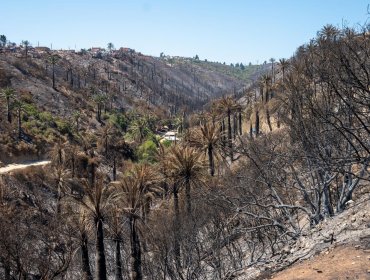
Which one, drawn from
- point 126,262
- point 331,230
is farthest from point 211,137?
point 331,230

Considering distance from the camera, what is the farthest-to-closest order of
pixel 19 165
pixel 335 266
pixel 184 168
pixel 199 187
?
pixel 19 165, pixel 184 168, pixel 199 187, pixel 335 266

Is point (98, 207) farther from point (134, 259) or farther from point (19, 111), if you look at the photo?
point (19, 111)

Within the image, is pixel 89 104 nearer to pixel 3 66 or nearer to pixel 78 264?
pixel 3 66

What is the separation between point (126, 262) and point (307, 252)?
20.8m

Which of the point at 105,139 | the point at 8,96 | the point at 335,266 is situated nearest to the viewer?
the point at 335,266

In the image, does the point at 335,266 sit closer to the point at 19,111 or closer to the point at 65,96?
the point at 19,111

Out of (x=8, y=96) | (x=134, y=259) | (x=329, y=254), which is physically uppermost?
(x=8, y=96)

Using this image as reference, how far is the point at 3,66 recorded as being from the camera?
10331 centimetres

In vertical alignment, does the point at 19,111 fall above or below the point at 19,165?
above

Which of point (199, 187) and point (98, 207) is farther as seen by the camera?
point (199, 187)

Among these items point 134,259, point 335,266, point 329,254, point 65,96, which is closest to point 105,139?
point 65,96

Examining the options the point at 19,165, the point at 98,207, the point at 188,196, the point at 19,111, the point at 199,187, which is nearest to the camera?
the point at 98,207

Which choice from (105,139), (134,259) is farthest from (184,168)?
(105,139)

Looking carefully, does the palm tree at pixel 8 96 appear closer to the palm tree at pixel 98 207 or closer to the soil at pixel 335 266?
the palm tree at pixel 98 207
